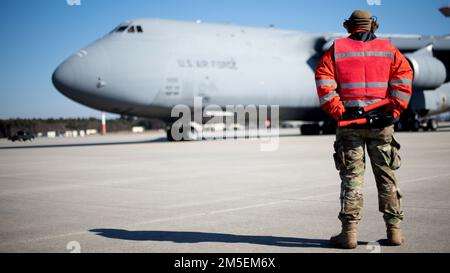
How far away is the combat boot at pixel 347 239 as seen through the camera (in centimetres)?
487

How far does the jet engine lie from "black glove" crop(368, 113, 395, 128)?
904 inches

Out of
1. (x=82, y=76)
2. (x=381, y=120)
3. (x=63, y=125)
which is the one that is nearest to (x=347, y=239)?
(x=381, y=120)

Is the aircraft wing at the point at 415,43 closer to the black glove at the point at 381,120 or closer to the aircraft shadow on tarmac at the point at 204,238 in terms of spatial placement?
the black glove at the point at 381,120

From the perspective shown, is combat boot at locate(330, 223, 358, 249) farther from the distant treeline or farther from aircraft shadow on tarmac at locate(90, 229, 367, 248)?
the distant treeline

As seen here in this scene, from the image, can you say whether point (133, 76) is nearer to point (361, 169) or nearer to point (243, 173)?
point (243, 173)

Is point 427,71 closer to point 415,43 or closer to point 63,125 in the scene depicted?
point 415,43

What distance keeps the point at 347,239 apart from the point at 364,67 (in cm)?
147

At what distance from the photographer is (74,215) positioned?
667cm

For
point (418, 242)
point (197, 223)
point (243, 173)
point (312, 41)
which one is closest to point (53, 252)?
point (197, 223)

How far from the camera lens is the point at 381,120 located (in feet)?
16.5

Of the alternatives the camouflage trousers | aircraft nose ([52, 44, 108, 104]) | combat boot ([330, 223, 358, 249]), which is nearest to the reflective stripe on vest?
→ the camouflage trousers

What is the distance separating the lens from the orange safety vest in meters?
5.14

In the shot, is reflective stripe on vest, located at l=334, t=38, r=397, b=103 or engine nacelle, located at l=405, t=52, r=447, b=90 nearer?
reflective stripe on vest, located at l=334, t=38, r=397, b=103

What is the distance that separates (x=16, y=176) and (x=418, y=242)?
8.42m
